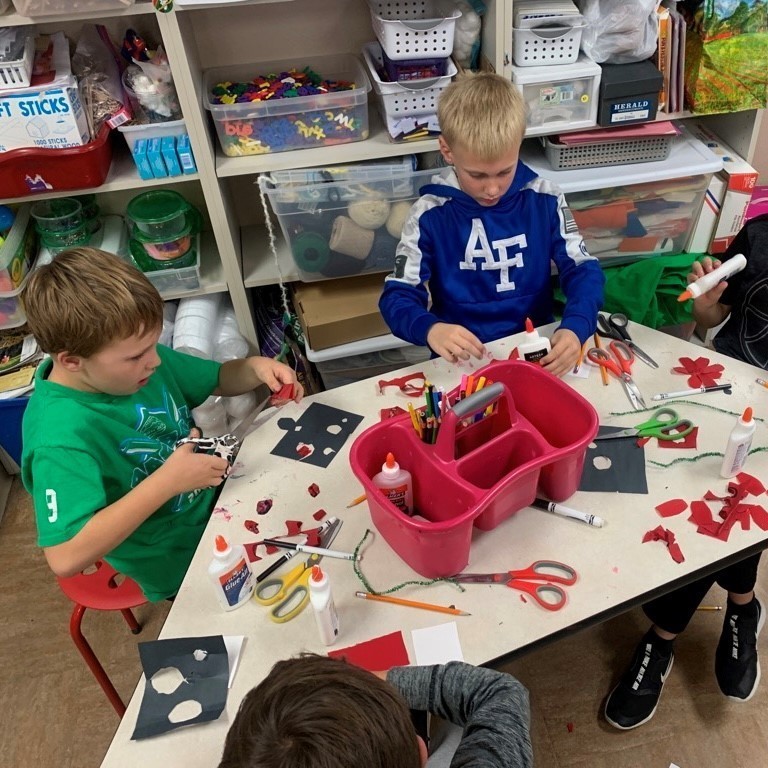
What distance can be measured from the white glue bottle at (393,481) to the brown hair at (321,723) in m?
0.34

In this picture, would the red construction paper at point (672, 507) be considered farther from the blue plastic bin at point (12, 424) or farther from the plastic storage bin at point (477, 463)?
the blue plastic bin at point (12, 424)

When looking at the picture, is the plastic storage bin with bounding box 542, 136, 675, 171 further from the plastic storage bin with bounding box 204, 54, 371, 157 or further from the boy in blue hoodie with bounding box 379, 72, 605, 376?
the plastic storage bin with bounding box 204, 54, 371, 157

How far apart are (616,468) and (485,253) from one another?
59 centimetres

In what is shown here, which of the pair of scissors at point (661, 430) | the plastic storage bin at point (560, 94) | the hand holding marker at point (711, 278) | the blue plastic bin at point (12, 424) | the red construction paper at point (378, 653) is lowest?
the blue plastic bin at point (12, 424)

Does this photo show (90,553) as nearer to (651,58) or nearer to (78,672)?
(78,672)

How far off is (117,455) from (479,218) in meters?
0.88

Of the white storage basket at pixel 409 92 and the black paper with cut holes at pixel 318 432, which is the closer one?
the black paper with cut holes at pixel 318 432

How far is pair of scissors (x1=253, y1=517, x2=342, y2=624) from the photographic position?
3.18 feet

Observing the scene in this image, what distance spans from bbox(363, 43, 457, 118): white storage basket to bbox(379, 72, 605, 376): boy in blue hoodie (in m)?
0.26

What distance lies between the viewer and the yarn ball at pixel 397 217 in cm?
184

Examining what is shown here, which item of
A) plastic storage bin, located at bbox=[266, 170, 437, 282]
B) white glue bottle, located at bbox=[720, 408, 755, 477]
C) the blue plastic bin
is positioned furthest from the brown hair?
the blue plastic bin

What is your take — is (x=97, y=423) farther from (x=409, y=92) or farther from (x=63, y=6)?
(x=409, y=92)

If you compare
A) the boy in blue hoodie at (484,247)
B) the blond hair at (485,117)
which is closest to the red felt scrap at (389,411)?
the boy in blue hoodie at (484,247)

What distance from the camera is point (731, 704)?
58.5 inches
